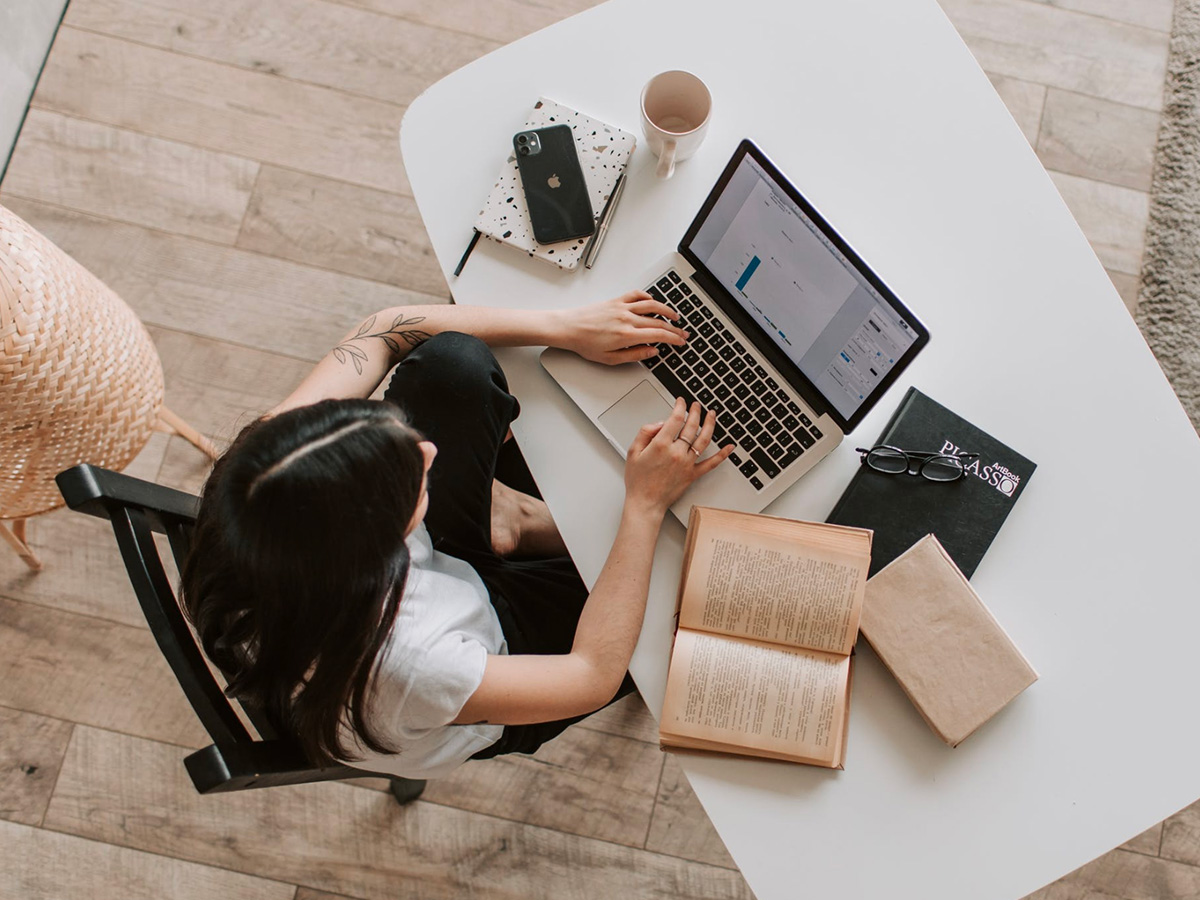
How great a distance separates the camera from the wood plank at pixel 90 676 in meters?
1.49

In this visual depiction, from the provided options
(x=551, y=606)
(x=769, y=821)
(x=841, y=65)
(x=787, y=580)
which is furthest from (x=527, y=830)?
(x=841, y=65)

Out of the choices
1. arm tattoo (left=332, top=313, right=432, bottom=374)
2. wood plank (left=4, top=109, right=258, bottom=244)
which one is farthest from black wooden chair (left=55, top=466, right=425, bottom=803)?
wood plank (left=4, top=109, right=258, bottom=244)

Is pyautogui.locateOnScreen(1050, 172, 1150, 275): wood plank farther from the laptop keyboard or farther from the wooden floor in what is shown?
the laptop keyboard

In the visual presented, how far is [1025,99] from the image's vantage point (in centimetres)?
171

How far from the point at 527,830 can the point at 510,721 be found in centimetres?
69

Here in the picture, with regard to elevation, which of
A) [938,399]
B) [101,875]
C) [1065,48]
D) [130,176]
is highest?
[1065,48]

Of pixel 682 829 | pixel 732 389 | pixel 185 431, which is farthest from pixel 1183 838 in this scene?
pixel 185 431

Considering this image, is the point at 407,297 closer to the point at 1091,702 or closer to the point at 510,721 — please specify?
the point at 510,721

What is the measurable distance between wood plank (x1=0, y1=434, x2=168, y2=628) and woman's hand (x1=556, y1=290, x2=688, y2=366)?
97 centimetres

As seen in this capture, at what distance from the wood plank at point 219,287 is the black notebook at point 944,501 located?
0.99 m

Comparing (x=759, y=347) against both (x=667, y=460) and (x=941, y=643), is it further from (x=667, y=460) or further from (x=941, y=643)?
(x=941, y=643)

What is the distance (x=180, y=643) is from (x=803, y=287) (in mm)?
675

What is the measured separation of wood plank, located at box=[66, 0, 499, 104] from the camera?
1716mm

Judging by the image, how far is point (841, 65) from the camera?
1041 millimetres
